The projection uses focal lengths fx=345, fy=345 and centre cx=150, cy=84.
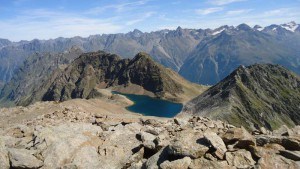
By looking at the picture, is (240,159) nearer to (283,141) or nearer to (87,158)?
(283,141)

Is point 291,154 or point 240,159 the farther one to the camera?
point 291,154

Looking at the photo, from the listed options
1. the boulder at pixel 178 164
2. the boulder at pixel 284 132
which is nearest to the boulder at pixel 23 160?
the boulder at pixel 178 164

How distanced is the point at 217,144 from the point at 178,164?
350 centimetres

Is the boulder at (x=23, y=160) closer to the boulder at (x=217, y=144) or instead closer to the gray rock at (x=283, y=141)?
the boulder at (x=217, y=144)

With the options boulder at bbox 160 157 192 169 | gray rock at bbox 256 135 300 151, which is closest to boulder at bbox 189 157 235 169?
boulder at bbox 160 157 192 169

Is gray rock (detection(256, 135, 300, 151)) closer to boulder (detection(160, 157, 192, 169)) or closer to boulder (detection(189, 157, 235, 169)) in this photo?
boulder (detection(189, 157, 235, 169))

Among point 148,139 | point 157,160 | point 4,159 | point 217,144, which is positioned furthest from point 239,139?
point 4,159

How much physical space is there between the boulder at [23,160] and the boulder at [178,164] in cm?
1152

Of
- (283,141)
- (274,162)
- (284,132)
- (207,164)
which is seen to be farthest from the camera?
(284,132)

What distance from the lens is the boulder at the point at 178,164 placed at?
24562 mm

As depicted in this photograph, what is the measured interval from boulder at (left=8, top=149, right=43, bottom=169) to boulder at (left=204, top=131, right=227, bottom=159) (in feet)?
47.6

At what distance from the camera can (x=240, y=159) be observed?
25062mm

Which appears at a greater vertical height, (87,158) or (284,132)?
(284,132)

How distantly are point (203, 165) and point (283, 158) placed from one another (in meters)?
5.92
